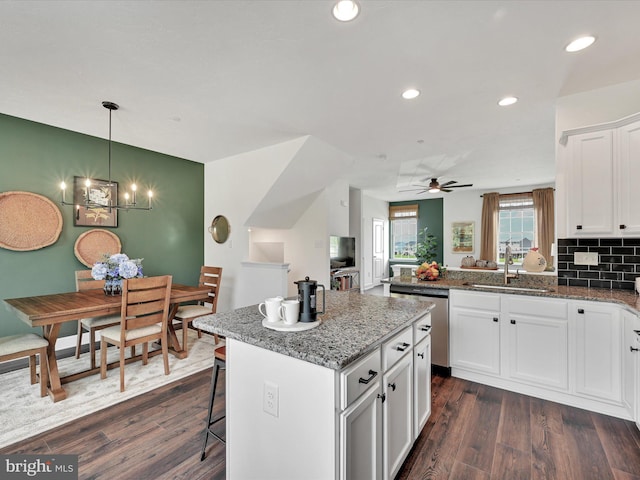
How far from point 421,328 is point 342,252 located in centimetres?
464

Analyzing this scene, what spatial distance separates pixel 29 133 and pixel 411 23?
13.2 feet

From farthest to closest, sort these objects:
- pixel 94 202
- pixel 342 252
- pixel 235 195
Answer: pixel 342 252, pixel 235 195, pixel 94 202

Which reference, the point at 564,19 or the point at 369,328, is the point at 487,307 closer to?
the point at 369,328

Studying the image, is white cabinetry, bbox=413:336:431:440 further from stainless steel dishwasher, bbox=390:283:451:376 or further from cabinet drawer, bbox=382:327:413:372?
stainless steel dishwasher, bbox=390:283:451:376

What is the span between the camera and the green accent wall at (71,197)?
3221mm

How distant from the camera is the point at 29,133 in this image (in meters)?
3.30

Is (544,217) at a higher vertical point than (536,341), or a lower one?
higher

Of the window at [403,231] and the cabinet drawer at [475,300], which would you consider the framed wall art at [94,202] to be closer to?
the cabinet drawer at [475,300]

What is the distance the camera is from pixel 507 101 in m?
2.71

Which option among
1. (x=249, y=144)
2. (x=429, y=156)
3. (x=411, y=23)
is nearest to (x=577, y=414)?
(x=411, y=23)

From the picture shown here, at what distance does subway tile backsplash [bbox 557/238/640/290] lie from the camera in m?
2.56

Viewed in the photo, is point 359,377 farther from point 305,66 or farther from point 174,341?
point 174,341

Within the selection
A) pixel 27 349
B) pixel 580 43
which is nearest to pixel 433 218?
pixel 580 43

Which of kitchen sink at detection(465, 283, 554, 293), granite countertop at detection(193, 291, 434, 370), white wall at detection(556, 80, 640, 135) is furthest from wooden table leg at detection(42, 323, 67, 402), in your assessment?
white wall at detection(556, 80, 640, 135)
